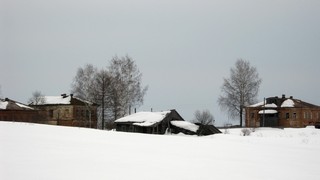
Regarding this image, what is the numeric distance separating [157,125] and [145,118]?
2.27m

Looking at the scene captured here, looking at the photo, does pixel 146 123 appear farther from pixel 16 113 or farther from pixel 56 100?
pixel 56 100

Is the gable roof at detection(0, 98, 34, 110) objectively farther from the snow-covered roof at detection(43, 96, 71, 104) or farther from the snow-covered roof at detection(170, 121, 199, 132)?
the snow-covered roof at detection(170, 121, 199, 132)

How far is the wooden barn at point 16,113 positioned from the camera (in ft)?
185

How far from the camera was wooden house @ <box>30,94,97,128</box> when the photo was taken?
6197 centimetres

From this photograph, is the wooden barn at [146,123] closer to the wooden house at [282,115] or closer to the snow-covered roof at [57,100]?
the snow-covered roof at [57,100]

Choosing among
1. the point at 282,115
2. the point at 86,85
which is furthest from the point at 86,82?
the point at 282,115

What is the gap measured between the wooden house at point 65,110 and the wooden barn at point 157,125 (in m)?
14.9

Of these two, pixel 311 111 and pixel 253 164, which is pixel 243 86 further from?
pixel 253 164

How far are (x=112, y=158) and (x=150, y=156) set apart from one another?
156 centimetres

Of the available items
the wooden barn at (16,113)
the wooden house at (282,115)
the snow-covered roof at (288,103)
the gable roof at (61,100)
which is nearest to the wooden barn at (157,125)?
the gable roof at (61,100)

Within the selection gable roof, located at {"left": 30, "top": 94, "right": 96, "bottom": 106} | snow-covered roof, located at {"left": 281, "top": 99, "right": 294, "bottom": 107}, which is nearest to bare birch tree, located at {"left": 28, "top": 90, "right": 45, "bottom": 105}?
gable roof, located at {"left": 30, "top": 94, "right": 96, "bottom": 106}

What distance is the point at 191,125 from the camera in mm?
45750

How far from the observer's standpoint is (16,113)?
5694 centimetres

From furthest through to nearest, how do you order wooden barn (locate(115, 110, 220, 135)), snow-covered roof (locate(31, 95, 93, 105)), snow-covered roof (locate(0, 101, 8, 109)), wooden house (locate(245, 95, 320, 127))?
snow-covered roof (locate(31, 95, 93, 105)) < wooden house (locate(245, 95, 320, 127)) < snow-covered roof (locate(0, 101, 8, 109)) < wooden barn (locate(115, 110, 220, 135))
